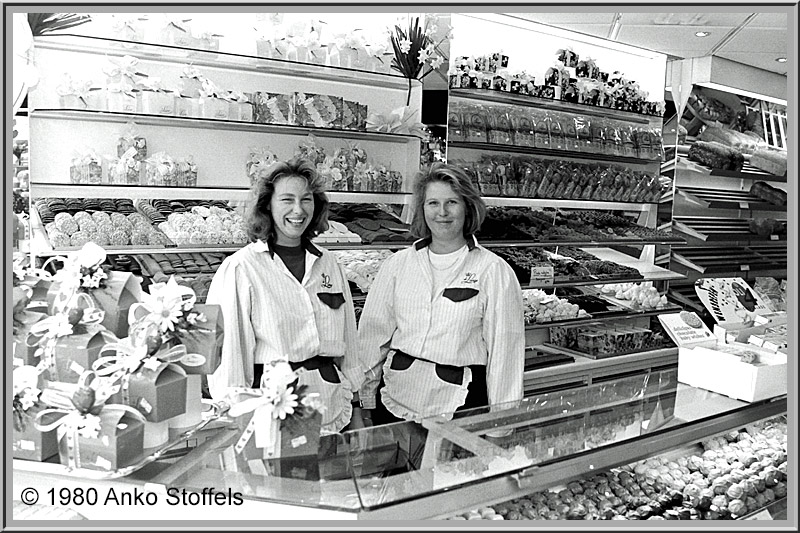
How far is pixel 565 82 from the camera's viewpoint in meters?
5.45

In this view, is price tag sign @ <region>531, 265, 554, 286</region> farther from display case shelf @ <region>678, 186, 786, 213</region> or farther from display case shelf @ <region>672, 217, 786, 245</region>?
display case shelf @ <region>678, 186, 786, 213</region>

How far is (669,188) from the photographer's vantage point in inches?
240

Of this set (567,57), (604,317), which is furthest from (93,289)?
(567,57)

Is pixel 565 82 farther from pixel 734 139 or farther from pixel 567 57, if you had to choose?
pixel 734 139

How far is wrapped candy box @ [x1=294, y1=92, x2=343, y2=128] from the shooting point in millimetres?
4324

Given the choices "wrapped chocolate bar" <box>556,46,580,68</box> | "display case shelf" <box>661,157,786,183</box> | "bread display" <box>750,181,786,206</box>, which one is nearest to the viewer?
"wrapped chocolate bar" <box>556,46,580,68</box>

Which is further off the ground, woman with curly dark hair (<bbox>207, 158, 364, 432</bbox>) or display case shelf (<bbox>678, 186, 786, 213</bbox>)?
display case shelf (<bbox>678, 186, 786, 213</bbox>)

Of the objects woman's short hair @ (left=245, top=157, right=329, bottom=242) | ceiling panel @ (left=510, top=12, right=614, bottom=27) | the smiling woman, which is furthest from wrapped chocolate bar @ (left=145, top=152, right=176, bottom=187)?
ceiling panel @ (left=510, top=12, right=614, bottom=27)

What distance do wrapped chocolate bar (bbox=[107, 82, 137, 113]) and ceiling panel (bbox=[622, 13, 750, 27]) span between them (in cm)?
322

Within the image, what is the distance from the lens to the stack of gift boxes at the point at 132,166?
375 cm

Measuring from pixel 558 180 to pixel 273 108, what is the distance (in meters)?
2.38

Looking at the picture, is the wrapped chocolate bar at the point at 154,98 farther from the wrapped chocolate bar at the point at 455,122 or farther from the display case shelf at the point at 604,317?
the display case shelf at the point at 604,317

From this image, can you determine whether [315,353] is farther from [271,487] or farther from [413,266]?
[271,487]

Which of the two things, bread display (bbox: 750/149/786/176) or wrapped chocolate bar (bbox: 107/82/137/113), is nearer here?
wrapped chocolate bar (bbox: 107/82/137/113)
